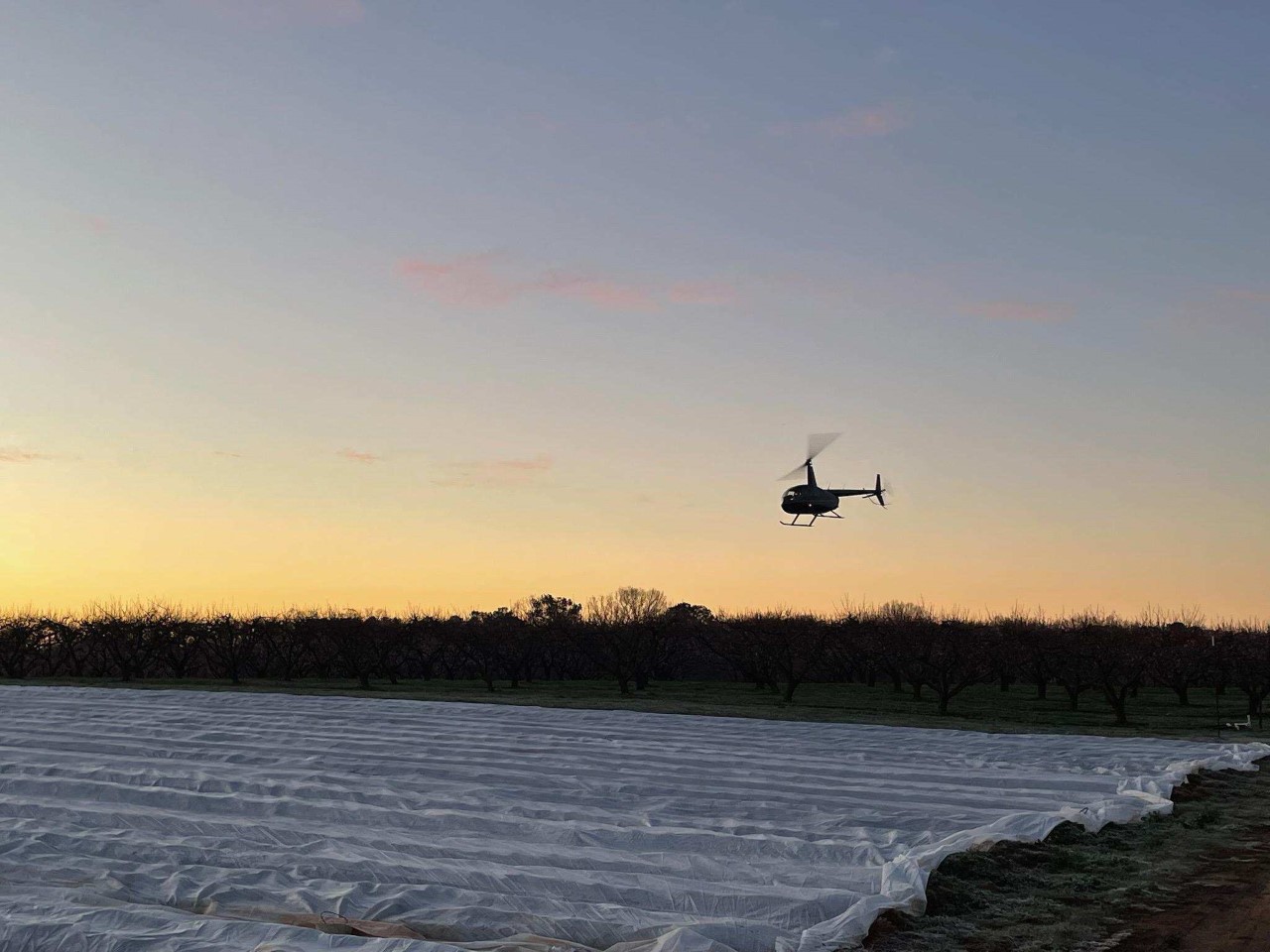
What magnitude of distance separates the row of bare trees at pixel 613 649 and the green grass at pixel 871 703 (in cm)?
96

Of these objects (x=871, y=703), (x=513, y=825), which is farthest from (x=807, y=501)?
(x=513, y=825)

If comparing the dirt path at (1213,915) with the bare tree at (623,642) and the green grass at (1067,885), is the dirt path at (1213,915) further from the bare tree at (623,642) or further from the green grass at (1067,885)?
the bare tree at (623,642)

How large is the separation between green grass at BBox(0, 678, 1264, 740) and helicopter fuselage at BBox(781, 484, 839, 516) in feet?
19.8

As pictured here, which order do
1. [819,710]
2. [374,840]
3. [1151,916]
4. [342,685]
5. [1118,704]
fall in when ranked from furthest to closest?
[342,685], [819,710], [1118,704], [374,840], [1151,916]

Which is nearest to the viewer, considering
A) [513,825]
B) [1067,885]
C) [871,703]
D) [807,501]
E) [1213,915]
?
[1213,915]

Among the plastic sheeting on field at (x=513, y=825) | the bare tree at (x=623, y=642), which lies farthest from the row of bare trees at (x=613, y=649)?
the plastic sheeting on field at (x=513, y=825)

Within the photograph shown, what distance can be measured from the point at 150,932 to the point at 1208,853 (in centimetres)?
888

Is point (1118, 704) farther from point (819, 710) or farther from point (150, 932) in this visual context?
point (150, 932)

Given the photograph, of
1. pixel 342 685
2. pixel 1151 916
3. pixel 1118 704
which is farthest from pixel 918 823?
pixel 342 685

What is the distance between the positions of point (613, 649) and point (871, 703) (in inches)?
403

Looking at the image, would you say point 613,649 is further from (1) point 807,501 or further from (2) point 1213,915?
(2) point 1213,915

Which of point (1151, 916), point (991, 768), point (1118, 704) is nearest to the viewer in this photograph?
point (1151, 916)

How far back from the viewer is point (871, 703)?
1385 inches

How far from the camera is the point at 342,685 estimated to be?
4428 centimetres
